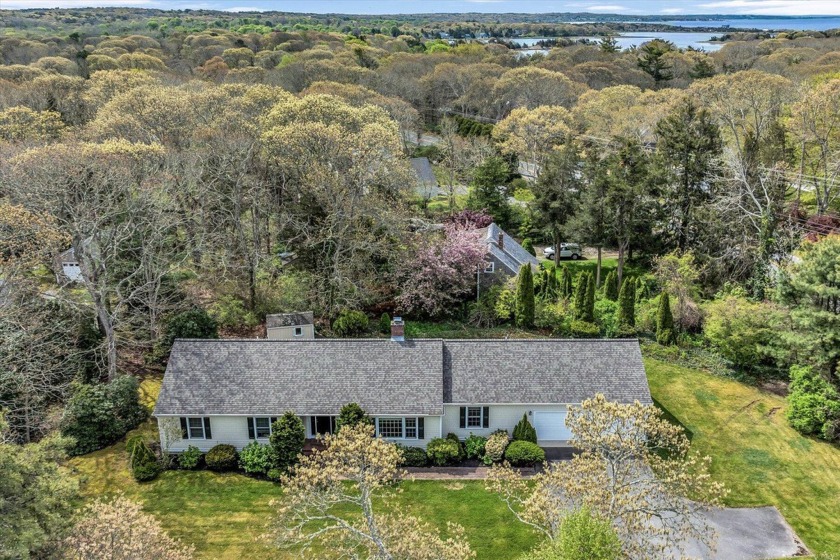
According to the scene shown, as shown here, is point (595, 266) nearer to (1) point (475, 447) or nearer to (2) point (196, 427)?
(1) point (475, 447)

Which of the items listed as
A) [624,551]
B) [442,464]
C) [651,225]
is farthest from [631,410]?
[651,225]

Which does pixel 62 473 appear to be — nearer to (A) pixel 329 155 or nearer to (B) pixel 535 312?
(A) pixel 329 155

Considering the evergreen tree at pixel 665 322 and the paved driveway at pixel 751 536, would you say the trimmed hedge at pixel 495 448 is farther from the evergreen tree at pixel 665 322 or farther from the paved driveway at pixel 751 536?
the evergreen tree at pixel 665 322

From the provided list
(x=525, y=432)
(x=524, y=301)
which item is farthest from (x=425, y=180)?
(x=525, y=432)

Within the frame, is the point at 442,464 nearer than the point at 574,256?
Yes

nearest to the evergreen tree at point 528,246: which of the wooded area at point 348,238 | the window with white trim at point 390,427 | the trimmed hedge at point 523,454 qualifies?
the wooded area at point 348,238
